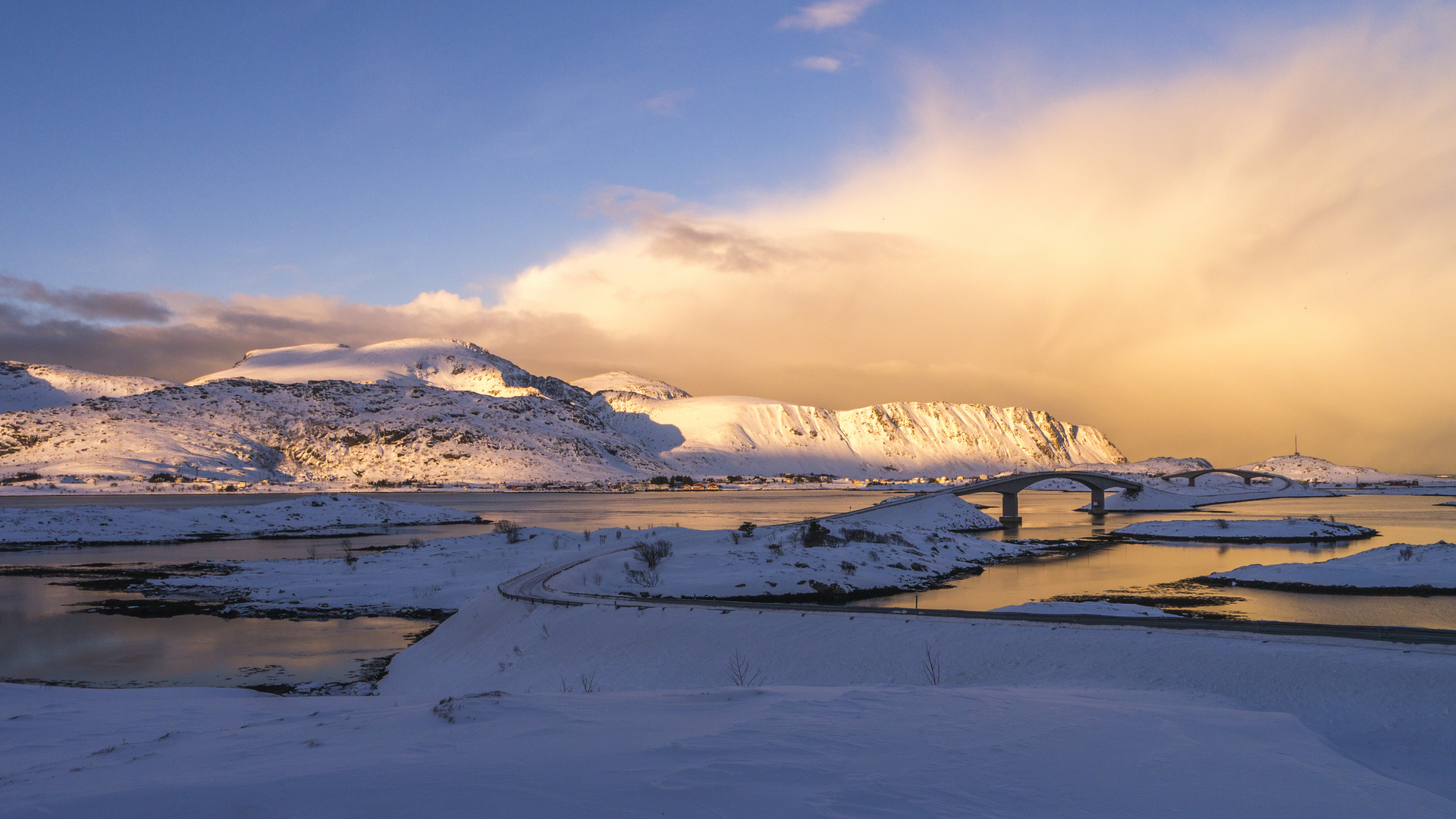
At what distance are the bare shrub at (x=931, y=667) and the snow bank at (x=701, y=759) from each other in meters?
4.35

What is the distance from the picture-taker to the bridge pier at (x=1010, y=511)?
81.1m

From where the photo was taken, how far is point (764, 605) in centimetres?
2228

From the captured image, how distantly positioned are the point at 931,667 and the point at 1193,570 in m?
34.1

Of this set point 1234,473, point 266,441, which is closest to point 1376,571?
point 1234,473

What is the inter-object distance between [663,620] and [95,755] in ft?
43.4

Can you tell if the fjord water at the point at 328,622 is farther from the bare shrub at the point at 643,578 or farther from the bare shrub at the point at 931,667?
the bare shrub at the point at 931,667

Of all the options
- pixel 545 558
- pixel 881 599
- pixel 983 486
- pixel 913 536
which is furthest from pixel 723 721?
pixel 983 486

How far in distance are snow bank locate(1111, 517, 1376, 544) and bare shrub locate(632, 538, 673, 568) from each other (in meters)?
42.7

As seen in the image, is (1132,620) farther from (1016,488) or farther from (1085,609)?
(1016,488)

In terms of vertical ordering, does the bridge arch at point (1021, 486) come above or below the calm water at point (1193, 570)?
Result: above

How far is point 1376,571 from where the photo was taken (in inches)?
1427

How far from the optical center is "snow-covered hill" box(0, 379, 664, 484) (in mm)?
144000

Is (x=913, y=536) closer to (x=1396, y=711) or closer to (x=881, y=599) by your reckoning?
(x=881, y=599)

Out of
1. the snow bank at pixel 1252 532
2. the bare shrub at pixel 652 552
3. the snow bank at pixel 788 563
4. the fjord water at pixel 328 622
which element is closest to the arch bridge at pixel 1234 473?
the fjord water at pixel 328 622
